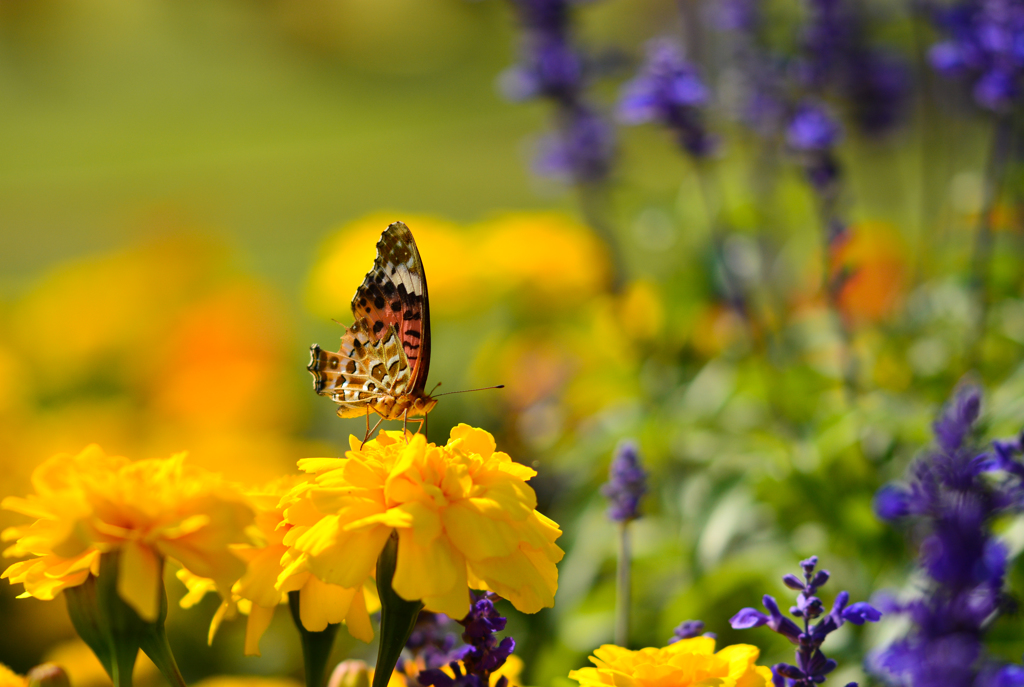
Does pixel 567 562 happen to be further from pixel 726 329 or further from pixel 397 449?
pixel 397 449

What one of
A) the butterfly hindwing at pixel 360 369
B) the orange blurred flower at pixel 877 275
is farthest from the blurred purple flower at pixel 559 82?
the butterfly hindwing at pixel 360 369

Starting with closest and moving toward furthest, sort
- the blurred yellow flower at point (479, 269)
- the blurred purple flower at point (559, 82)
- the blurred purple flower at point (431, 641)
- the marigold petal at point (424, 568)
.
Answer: the marigold petal at point (424, 568), the blurred purple flower at point (431, 641), the blurred purple flower at point (559, 82), the blurred yellow flower at point (479, 269)

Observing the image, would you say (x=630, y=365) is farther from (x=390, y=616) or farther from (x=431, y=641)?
(x=390, y=616)

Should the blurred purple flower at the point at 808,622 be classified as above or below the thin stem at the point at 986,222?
below

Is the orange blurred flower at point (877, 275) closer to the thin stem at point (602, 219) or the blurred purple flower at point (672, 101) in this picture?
the thin stem at point (602, 219)

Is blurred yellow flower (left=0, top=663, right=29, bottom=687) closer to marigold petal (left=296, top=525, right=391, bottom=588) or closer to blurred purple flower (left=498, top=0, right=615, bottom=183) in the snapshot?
marigold petal (left=296, top=525, right=391, bottom=588)

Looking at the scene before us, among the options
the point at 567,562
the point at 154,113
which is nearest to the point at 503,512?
the point at 567,562
